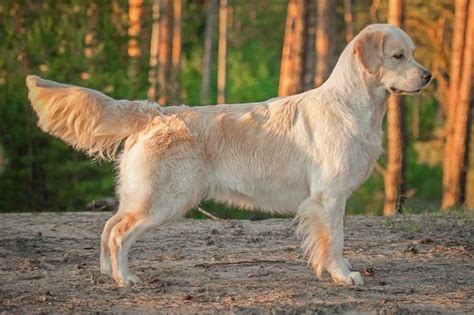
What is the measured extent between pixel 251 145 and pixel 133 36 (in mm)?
15268

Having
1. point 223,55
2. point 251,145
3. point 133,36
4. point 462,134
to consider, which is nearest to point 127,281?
point 251,145

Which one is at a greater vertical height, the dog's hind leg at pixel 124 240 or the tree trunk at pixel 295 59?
the tree trunk at pixel 295 59

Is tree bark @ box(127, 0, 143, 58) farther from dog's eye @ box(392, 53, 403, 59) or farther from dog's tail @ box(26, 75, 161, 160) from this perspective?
dog's eye @ box(392, 53, 403, 59)

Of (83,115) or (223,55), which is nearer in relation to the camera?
(83,115)

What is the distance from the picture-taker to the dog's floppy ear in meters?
8.93

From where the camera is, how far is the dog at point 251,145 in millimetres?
8766

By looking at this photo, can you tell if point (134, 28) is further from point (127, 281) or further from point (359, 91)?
point (127, 281)

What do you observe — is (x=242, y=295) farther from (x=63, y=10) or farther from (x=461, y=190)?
(x=63, y=10)

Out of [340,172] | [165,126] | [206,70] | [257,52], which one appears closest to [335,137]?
[340,172]

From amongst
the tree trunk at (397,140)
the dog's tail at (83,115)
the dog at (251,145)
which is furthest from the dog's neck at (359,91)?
the tree trunk at (397,140)

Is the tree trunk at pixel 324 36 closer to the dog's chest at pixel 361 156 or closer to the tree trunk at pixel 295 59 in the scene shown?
the tree trunk at pixel 295 59

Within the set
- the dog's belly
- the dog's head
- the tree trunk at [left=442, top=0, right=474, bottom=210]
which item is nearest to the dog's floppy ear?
the dog's head

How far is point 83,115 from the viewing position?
29.1ft

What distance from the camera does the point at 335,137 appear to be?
8922mm
